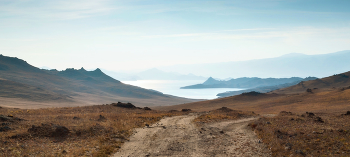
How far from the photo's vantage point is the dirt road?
583 inches

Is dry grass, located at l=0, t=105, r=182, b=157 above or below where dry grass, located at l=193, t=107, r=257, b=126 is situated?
above

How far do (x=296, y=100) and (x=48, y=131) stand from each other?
72256mm

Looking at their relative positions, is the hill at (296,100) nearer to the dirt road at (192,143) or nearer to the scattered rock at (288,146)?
the dirt road at (192,143)

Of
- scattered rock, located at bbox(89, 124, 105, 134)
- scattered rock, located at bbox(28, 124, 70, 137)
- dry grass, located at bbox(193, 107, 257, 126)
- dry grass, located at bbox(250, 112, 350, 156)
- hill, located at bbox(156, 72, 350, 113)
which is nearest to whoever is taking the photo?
dry grass, located at bbox(250, 112, 350, 156)

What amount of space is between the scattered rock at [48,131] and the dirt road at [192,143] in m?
5.29

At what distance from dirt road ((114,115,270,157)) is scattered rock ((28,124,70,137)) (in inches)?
208

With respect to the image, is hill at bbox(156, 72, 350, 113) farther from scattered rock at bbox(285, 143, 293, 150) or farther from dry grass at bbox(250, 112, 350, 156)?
scattered rock at bbox(285, 143, 293, 150)

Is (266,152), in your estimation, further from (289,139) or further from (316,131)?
(316,131)

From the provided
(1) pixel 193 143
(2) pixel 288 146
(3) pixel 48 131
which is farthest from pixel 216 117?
(3) pixel 48 131

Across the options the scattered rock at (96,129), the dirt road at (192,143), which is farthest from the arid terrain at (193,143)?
the scattered rock at (96,129)

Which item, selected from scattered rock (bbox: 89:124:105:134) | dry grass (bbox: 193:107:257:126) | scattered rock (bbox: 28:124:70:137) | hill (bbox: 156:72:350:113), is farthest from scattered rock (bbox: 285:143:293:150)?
hill (bbox: 156:72:350:113)

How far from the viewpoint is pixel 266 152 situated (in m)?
14.5

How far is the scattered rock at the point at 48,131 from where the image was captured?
17.5 metres

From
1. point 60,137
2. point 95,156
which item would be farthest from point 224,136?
point 60,137
